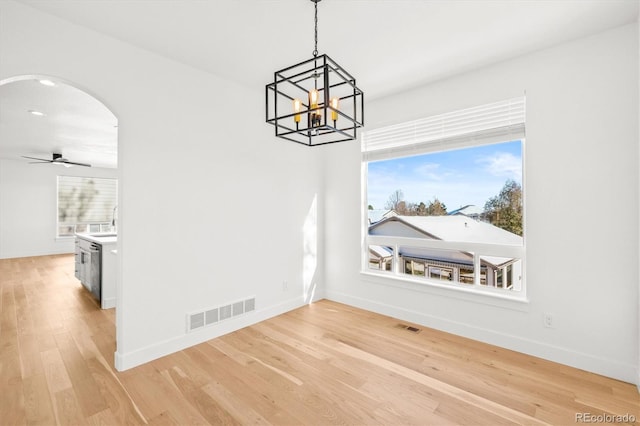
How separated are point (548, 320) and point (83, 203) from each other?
36.7 ft

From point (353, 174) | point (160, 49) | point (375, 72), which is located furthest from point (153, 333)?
point (375, 72)

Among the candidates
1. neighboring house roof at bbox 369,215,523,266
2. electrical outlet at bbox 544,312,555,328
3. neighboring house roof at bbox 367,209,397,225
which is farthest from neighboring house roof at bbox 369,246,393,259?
electrical outlet at bbox 544,312,555,328

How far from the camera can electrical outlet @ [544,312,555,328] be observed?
2.62 metres

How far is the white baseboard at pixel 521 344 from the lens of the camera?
2.33 metres

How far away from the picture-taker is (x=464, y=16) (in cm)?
221

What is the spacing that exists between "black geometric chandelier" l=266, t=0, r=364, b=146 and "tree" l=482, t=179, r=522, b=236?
1.64m

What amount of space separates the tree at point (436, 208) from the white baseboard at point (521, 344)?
119cm

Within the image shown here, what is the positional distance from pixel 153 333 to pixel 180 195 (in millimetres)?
1300

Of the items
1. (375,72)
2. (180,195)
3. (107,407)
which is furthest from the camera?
(375,72)

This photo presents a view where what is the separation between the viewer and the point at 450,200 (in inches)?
131

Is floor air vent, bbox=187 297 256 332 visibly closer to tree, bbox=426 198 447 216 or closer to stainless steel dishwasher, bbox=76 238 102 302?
stainless steel dishwasher, bbox=76 238 102 302

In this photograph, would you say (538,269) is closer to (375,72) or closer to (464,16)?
(464,16)

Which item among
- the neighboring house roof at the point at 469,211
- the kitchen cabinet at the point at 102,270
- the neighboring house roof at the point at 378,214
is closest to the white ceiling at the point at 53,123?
the kitchen cabinet at the point at 102,270

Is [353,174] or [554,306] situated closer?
[554,306]
